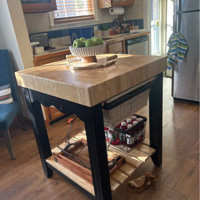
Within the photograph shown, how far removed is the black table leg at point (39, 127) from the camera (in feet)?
4.53

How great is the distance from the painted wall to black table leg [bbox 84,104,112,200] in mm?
2076

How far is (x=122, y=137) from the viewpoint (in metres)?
1.61

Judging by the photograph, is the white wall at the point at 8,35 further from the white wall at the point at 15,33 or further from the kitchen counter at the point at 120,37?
the kitchen counter at the point at 120,37

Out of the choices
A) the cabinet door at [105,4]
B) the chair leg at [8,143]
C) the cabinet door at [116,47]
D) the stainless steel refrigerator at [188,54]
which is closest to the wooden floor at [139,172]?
the chair leg at [8,143]

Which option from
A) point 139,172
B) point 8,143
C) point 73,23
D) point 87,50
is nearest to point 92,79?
point 87,50

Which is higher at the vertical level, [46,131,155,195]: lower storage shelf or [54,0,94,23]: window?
[54,0,94,23]: window

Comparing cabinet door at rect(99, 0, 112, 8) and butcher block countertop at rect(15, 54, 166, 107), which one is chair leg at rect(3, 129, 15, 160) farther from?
cabinet door at rect(99, 0, 112, 8)

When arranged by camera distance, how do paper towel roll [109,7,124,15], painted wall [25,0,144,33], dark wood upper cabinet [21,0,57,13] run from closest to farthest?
dark wood upper cabinet [21,0,57,13] < painted wall [25,0,144,33] < paper towel roll [109,7,124,15]

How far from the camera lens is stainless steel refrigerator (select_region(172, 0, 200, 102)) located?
7.84 ft

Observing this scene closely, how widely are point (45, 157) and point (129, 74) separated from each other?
0.98 metres

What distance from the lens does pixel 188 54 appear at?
2.55m

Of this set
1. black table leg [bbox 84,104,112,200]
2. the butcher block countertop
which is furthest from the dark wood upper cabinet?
black table leg [bbox 84,104,112,200]

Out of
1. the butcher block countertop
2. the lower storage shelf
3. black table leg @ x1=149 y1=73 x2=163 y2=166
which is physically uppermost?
the butcher block countertop

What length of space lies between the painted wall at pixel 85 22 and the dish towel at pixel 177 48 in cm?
130
